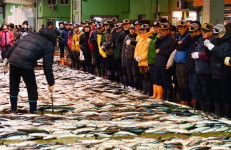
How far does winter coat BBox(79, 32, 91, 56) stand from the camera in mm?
22188

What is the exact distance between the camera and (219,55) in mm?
11555

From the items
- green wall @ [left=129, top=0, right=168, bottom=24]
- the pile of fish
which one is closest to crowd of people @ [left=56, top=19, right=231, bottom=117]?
the pile of fish

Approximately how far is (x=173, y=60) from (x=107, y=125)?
3827 millimetres

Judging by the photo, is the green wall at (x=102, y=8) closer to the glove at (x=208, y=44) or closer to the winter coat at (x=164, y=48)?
the winter coat at (x=164, y=48)

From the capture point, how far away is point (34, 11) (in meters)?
66.2

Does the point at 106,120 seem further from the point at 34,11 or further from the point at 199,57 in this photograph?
the point at 34,11

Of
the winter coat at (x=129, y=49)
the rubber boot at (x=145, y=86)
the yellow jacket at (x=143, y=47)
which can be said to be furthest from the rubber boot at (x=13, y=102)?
the winter coat at (x=129, y=49)

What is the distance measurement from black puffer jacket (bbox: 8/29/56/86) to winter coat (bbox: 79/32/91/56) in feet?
34.5

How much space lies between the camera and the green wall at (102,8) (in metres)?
47.8

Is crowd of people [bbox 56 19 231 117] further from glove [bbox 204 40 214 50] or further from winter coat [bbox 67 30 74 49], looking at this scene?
winter coat [bbox 67 30 74 49]

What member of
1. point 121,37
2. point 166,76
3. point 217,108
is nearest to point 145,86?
point 166,76

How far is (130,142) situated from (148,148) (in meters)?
0.50

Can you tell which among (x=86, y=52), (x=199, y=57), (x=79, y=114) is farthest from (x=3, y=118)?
(x=86, y=52)

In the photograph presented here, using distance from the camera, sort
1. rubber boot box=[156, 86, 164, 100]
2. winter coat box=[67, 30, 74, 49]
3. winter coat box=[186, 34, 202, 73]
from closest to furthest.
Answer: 1. winter coat box=[186, 34, 202, 73]
2. rubber boot box=[156, 86, 164, 100]
3. winter coat box=[67, 30, 74, 49]
